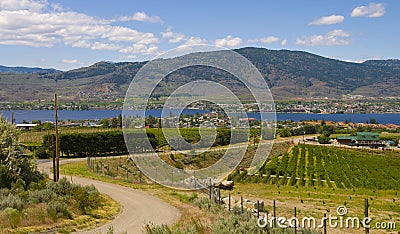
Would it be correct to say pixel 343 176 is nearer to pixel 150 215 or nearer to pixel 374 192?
pixel 374 192

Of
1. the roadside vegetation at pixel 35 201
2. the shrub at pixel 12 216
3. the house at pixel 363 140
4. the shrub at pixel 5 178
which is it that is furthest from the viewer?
the house at pixel 363 140

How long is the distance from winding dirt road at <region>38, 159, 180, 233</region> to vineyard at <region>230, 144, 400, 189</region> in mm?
18270

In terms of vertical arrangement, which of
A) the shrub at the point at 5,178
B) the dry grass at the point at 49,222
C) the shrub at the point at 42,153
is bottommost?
the shrub at the point at 42,153

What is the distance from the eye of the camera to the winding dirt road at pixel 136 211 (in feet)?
47.3

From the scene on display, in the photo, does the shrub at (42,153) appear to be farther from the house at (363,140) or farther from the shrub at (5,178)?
the house at (363,140)

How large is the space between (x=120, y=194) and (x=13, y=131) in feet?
21.7

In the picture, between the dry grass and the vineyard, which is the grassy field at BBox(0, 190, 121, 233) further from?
the vineyard

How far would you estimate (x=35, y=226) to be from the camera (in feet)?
43.4

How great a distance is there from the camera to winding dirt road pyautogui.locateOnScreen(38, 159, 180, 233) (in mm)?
14430

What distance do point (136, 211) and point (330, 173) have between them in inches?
1258

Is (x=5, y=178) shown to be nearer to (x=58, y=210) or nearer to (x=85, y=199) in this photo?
(x=85, y=199)

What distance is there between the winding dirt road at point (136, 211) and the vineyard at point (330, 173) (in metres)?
18.3

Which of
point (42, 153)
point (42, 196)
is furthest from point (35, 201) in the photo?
point (42, 153)

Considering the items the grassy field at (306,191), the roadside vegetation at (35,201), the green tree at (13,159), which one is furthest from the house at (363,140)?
the roadside vegetation at (35,201)
